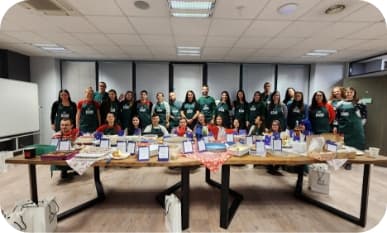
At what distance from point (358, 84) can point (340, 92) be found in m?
1.20

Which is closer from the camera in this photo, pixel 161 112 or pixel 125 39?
pixel 125 39

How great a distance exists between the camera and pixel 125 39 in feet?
11.6

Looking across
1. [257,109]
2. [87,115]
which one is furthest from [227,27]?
[87,115]

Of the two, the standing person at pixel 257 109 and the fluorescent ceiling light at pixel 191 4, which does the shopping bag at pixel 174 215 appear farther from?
the standing person at pixel 257 109

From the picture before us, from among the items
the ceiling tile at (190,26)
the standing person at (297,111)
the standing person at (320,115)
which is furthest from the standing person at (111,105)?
the standing person at (320,115)

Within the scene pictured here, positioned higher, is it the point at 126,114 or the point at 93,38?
the point at 93,38

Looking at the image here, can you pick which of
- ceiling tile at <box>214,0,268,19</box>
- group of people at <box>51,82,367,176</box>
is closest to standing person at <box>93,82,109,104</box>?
group of people at <box>51,82,367,176</box>

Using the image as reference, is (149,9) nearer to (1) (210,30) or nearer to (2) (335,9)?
(1) (210,30)

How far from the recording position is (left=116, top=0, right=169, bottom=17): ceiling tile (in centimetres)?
225

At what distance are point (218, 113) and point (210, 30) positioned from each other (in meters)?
1.74

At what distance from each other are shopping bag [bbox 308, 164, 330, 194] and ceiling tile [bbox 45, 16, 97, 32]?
371cm

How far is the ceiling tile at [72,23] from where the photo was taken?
2668 mm

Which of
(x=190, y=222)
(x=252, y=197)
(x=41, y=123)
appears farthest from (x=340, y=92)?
(x=41, y=123)

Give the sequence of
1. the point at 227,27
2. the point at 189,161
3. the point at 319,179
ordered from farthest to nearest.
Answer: the point at 227,27
the point at 319,179
the point at 189,161
